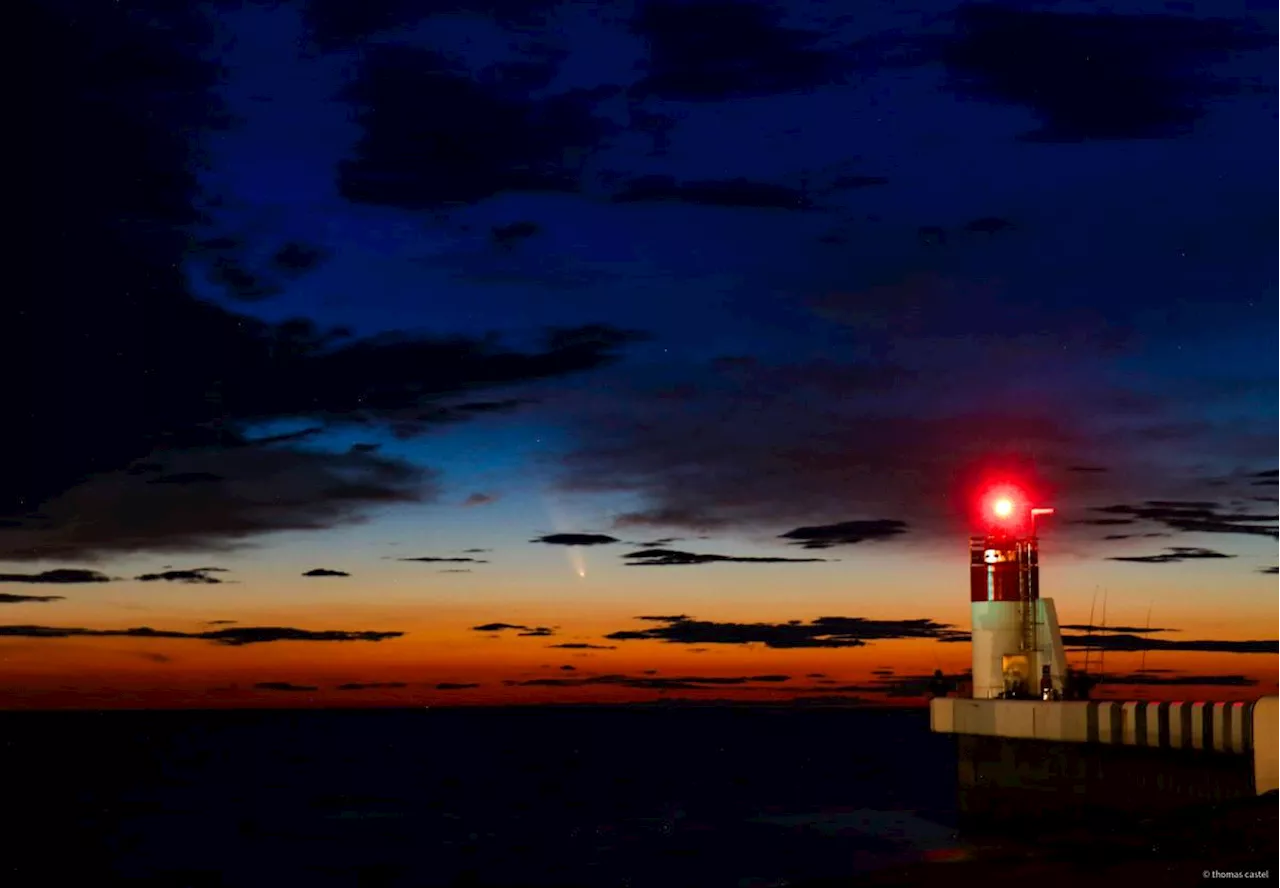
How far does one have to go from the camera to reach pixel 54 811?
98.1 meters

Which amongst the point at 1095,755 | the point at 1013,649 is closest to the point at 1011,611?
the point at 1013,649

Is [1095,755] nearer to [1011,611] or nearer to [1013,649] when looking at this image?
[1013,649]

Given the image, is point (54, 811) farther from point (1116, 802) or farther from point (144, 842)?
point (1116, 802)

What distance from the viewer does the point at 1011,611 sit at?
6225 cm

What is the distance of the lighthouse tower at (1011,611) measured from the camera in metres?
61.3

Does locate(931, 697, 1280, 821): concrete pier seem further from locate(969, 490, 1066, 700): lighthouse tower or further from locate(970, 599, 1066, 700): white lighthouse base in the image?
locate(969, 490, 1066, 700): lighthouse tower

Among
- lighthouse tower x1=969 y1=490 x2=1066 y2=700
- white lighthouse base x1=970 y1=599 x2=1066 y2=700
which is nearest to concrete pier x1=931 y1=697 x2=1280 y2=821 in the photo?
white lighthouse base x1=970 y1=599 x2=1066 y2=700

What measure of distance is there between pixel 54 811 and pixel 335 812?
22706mm

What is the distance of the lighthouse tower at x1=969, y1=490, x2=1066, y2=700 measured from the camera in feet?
201

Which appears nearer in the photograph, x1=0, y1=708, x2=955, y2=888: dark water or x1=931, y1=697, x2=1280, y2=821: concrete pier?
x1=931, y1=697, x2=1280, y2=821: concrete pier

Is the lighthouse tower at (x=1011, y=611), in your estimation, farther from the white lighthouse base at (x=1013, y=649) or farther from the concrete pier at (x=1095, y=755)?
the concrete pier at (x=1095, y=755)

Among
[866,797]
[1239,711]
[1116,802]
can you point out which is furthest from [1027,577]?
[866,797]

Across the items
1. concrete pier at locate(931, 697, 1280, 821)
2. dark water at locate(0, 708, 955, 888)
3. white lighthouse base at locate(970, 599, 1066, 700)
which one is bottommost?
dark water at locate(0, 708, 955, 888)

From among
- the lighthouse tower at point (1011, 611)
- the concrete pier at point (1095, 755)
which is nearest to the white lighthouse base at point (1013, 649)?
the lighthouse tower at point (1011, 611)
